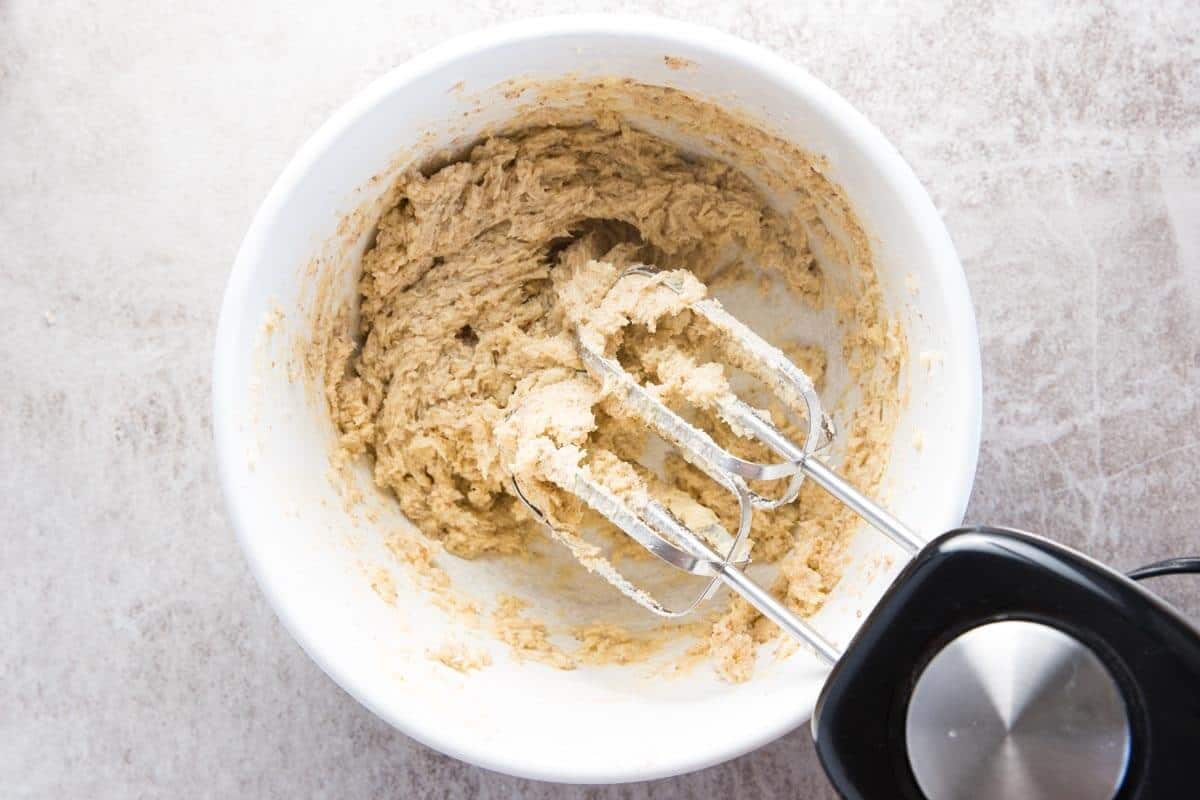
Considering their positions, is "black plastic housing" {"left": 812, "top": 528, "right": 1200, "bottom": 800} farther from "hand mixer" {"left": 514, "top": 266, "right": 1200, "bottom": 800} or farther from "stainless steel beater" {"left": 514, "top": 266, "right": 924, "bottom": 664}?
"stainless steel beater" {"left": 514, "top": 266, "right": 924, "bottom": 664}

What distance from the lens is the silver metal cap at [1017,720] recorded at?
0.75 m

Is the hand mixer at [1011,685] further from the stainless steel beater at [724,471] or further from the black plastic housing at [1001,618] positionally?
the stainless steel beater at [724,471]

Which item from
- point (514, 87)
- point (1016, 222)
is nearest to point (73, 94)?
point (514, 87)

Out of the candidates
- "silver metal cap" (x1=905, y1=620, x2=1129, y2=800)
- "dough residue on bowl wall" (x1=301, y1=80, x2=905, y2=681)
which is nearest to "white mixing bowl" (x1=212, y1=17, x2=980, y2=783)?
"dough residue on bowl wall" (x1=301, y1=80, x2=905, y2=681)

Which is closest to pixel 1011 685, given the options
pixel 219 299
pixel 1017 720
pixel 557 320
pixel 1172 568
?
pixel 1017 720

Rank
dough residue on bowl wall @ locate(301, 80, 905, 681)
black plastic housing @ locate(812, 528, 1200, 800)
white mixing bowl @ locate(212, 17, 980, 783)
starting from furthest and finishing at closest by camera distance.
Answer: dough residue on bowl wall @ locate(301, 80, 905, 681), white mixing bowl @ locate(212, 17, 980, 783), black plastic housing @ locate(812, 528, 1200, 800)

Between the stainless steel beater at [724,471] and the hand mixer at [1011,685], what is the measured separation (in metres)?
0.12

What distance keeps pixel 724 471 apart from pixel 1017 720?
1.24ft

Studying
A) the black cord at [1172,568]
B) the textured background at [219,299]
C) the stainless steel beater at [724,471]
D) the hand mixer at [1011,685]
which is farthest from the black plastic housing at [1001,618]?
the textured background at [219,299]

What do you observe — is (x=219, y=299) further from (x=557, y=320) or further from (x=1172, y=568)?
(x=1172, y=568)

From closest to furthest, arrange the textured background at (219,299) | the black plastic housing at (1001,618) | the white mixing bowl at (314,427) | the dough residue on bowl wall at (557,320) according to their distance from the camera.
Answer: the black plastic housing at (1001,618)
the white mixing bowl at (314,427)
the dough residue on bowl wall at (557,320)
the textured background at (219,299)

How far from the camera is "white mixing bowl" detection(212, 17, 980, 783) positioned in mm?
932

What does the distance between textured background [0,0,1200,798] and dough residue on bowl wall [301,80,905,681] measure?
198 millimetres

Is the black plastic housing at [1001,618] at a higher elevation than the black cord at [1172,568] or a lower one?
higher
